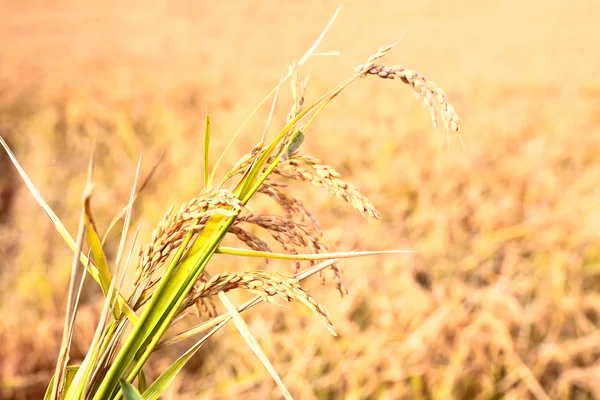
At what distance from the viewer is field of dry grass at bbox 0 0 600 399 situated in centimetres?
179

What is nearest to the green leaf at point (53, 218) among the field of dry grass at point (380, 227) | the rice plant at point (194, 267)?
the rice plant at point (194, 267)

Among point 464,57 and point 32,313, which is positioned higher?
point 464,57

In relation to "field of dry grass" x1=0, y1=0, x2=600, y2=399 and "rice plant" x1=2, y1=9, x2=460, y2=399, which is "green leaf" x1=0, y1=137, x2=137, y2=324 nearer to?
"rice plant" x1=2, y1=9, x2=460, y2=399

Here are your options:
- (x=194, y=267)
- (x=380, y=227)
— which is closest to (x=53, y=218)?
(x=194, y=267)

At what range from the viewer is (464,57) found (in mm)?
6781

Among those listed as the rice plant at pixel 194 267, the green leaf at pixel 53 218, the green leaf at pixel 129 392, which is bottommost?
the green leaf at pixel 129 392

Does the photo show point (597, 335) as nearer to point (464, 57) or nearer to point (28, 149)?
point (28, 149)

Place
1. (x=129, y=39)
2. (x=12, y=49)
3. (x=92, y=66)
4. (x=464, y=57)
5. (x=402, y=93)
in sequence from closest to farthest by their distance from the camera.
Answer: (x=402, y=93)
(x=92, y=66)
(x=12, y=49)
(x=464, y=57)
(x=129, y=39)

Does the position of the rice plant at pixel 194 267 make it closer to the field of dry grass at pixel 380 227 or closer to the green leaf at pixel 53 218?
the green leaf at pixel 53 218

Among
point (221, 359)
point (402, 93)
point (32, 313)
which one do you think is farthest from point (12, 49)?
point (221, 359)

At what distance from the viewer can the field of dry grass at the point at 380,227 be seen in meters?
1.79

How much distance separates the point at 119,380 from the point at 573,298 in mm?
1900

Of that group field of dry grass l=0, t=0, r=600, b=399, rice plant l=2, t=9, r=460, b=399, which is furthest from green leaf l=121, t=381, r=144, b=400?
field of dry grass l=0, t=0, r=600, b=399

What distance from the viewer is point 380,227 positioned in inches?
89.1
